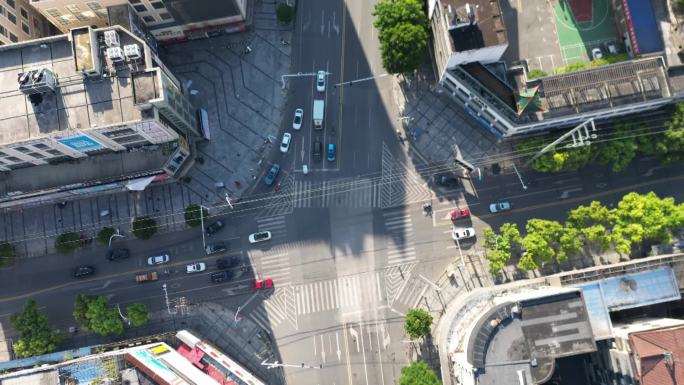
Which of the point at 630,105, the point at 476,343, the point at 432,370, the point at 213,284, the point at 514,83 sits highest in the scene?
the point at 514,83

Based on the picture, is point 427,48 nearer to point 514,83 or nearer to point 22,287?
point 514,83

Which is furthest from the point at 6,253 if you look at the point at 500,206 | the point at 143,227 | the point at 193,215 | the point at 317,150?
the point at 500,206

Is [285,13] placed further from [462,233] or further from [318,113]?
[462,233]

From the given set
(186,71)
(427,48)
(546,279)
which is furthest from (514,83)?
(186,71)

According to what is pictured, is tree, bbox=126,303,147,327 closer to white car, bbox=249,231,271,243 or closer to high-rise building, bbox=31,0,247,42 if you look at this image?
white car, bbox=249,231,271,243

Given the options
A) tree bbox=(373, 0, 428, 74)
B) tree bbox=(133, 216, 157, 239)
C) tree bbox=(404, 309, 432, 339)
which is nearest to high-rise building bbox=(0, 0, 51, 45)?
tree bbox=(133, 216, 157, 239)

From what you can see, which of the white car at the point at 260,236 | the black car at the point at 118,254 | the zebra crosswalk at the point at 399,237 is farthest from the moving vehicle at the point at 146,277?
the zebra crosswalk at the point at 399,237

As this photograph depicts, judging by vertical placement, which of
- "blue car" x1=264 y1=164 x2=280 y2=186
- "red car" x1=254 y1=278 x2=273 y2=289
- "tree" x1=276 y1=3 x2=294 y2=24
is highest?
"tree" x1=276 y1=3 x2=294 y2=24
